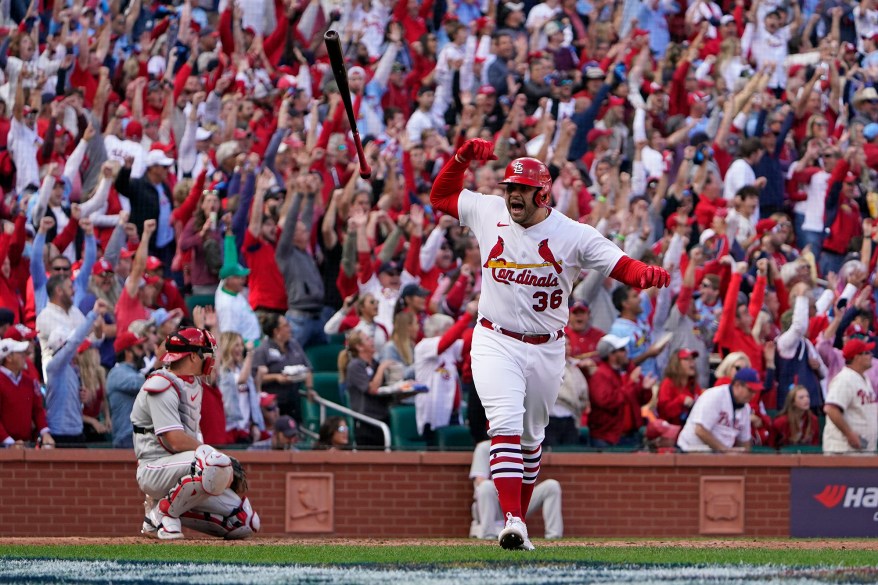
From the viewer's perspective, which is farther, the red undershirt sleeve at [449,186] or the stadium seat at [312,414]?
the stadium seat at [312,414]

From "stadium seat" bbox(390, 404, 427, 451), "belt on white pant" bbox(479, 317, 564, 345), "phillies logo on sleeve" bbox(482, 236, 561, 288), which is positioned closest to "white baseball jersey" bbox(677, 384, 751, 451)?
"stadium seat" bbox(390, 404, 427, 451)

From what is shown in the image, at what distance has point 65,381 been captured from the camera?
36.0ft

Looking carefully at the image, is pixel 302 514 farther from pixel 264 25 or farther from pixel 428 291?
pixel 264 25

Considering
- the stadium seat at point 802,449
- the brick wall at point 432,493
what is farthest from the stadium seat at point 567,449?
the stadium seat at point 802,449

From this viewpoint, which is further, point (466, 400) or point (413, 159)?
point (413, 159)

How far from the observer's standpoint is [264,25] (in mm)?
17312

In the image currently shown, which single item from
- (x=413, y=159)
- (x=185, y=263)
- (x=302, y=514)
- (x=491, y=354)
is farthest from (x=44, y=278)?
(x=491, y=354)

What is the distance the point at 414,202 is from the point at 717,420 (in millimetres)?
4330

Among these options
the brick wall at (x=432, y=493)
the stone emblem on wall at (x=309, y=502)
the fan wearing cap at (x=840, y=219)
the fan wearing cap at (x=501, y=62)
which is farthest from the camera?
the fan wearing cap at (x=501, y=62)

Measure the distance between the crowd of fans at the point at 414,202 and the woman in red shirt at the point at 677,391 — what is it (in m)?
0.02

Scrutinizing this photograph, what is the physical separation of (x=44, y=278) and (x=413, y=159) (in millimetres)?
4255

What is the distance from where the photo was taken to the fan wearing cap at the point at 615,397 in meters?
11.8

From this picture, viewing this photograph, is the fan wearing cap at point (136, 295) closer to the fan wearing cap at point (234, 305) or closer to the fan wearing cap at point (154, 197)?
the fan wearing cap at point (234, 305)

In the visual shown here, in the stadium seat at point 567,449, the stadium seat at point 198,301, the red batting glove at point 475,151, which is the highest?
the red batting glove at point 475,151
